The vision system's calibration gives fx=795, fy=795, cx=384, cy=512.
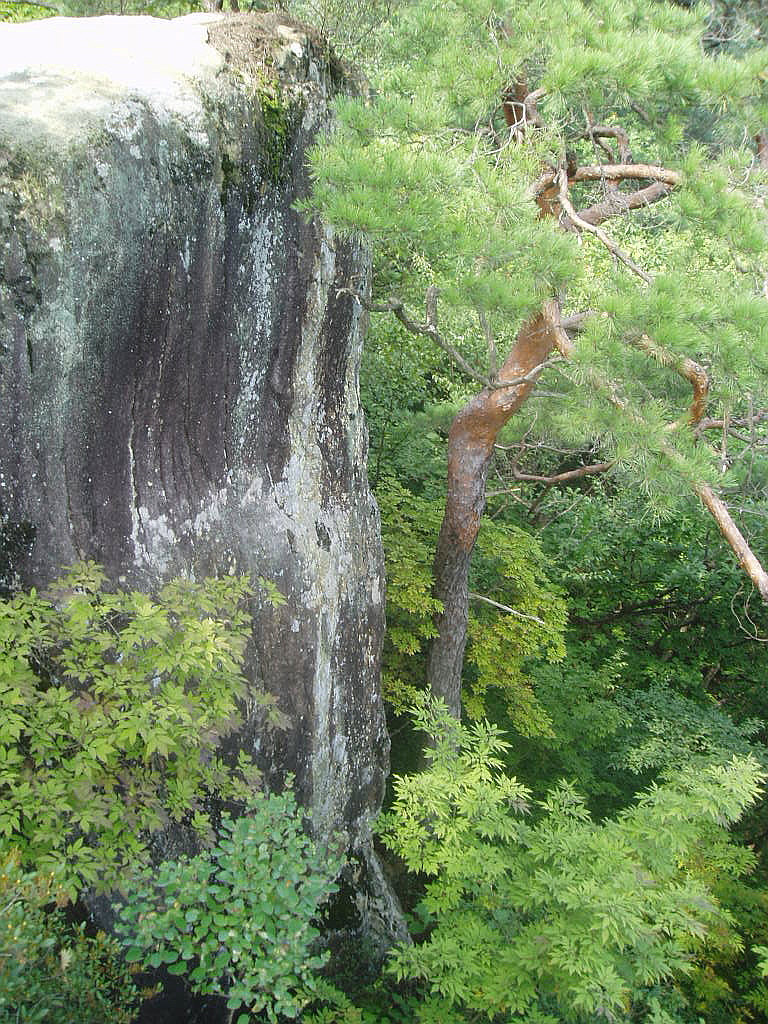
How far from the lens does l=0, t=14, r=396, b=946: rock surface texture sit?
4133 millimetres

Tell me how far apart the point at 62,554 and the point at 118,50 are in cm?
303

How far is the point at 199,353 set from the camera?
192 inches

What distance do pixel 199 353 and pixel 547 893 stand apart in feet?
11.9

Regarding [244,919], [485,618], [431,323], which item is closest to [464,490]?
[431,323]

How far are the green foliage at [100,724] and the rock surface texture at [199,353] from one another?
74 centimetres

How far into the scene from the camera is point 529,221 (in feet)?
15.0

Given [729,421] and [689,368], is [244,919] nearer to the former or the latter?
[689,368]

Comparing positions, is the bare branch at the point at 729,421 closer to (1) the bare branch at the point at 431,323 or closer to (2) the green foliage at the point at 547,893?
(1) the bare branch at the point at 431,323

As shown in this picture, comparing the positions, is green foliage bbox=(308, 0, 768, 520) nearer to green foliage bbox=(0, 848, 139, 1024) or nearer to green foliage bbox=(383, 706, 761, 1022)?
green foliage bbox=(383, 706, 761, 1022)

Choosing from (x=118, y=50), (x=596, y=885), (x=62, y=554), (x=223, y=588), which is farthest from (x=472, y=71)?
(x=596, y=885)

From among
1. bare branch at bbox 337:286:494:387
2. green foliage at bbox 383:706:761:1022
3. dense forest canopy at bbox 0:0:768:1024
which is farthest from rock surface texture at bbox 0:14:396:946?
green foliage at bbox 383:706:761:1022

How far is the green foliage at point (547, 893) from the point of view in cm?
384

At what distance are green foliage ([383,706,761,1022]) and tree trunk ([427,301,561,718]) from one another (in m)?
2.13

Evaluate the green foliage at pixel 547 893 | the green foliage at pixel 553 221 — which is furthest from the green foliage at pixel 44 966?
the green foliage at pixel 553 221
